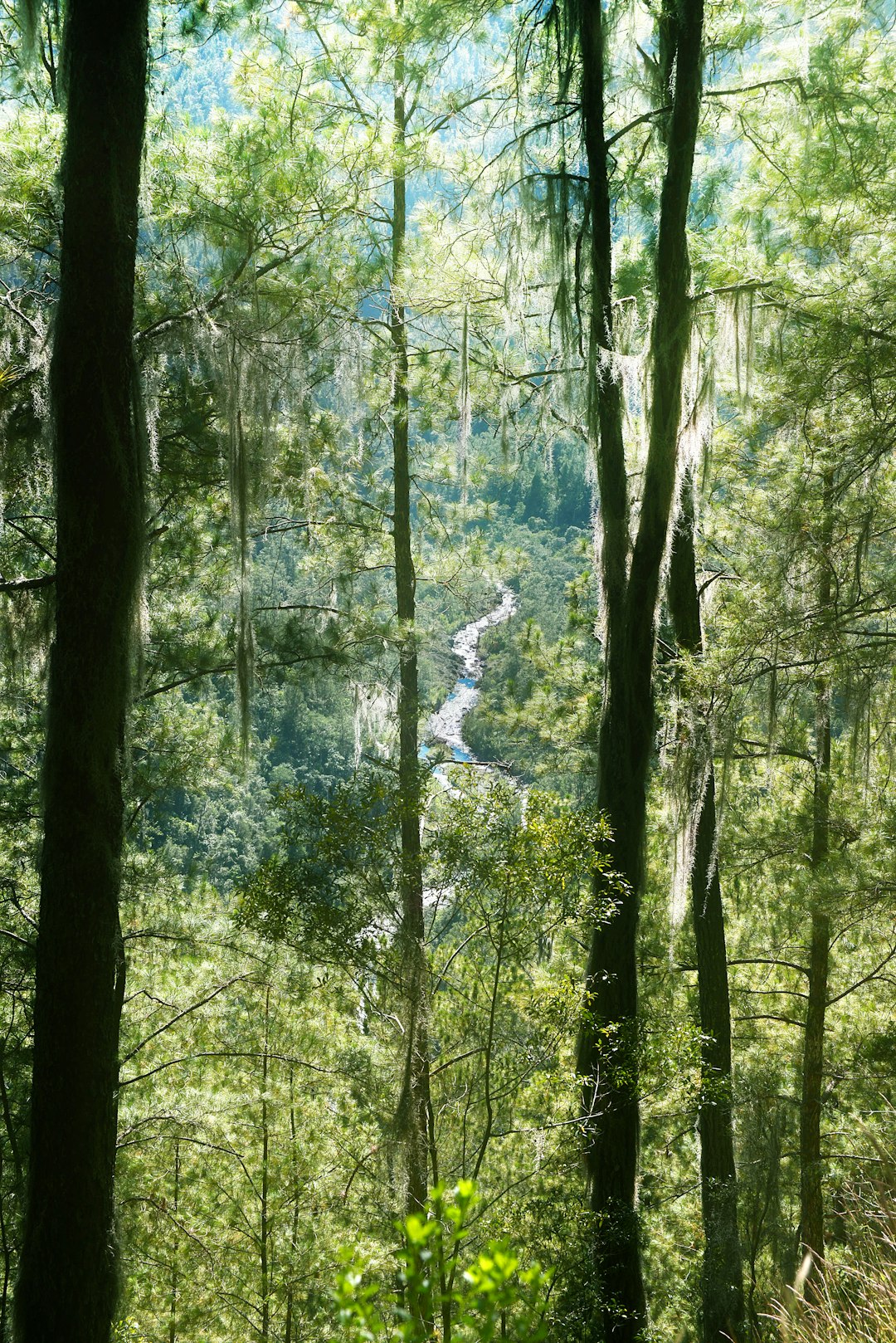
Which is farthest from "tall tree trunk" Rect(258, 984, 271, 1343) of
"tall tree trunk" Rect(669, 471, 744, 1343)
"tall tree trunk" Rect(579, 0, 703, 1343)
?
"tall tree trunk" Rect(579, 0, 703, 1343)

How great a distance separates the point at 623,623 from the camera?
5.21 m

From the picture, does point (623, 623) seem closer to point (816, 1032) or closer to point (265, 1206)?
point (816, 1032)

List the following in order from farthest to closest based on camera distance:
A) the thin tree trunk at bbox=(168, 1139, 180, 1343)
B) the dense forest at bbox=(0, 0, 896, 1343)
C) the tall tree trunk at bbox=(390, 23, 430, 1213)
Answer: the thin tree trunk at bbox=(168, 1139, 180, 1343), the tall tree trunk at bbox=(390, 23, 430, 1213), the dense forest at bbox=(0, 0, 896, 1343)

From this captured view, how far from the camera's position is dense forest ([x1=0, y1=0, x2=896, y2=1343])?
3.39 metres

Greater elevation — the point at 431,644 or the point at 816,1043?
the point at 431,644

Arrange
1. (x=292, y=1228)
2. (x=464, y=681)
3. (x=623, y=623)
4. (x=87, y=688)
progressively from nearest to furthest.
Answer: (x=87, y=688) → (x=623, y=623) → (x=292, y=1228) → (x=464, y=681)

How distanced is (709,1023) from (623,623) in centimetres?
273

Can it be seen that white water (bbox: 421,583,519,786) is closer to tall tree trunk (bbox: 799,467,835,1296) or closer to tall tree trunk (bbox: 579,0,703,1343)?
tall tree trunk (bbox: 799,467,835,1296)

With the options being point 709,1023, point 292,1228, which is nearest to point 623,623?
point 709,1023

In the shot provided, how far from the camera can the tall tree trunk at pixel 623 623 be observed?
4.70 m

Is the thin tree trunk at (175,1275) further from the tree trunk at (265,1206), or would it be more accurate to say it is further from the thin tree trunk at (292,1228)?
the thin tree trunk at (292,1228)

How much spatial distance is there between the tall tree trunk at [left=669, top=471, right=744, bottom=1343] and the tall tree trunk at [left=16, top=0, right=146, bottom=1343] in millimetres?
3050

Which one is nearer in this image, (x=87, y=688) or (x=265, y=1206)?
(x=87, y=688)

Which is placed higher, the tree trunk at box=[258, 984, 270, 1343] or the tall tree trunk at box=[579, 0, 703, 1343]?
the tall tree trunk at box=[579, 0, 703, 1343]
